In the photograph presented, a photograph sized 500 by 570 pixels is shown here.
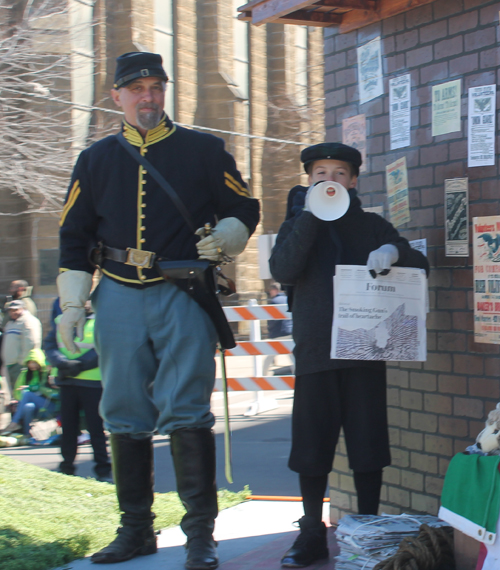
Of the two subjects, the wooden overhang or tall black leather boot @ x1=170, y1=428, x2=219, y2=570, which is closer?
tall black leather boot @ x1=170, y1=428, x2=219, y2=570

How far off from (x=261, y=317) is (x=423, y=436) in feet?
17.3

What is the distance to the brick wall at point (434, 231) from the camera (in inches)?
144

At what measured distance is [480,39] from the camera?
366 centimetres

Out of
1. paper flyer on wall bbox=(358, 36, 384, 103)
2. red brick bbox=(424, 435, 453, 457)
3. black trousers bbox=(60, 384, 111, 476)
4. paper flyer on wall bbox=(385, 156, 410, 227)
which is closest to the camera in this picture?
red brick bbox=(424, 435, 453, 457)

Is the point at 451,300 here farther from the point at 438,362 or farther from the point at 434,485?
the point at 434,485

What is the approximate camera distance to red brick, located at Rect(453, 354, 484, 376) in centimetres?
369

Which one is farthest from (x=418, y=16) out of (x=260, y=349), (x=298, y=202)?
(x=260, y=349)

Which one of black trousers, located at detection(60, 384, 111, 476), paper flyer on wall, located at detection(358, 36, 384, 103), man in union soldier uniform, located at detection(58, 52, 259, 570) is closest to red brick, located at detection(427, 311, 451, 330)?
man in union soldier uniform, located at detection(58, 52, 259, 570)

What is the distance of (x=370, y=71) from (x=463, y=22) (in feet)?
1.97

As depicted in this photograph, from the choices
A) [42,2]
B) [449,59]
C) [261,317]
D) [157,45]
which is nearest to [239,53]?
[157,45]

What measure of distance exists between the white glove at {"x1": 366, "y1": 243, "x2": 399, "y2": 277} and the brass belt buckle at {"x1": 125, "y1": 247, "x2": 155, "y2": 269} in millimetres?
899

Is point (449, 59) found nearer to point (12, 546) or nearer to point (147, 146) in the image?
point (147, 146)

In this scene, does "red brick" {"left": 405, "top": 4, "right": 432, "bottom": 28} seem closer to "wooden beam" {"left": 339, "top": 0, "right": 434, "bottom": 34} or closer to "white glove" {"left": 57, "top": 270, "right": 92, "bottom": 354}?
"wooden beam" {"left": 339, "top": 0, "right": 434, "bottom": 34}

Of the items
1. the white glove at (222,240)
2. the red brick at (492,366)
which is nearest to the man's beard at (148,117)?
the white glove at (222,240)
